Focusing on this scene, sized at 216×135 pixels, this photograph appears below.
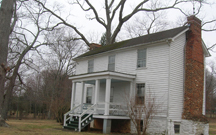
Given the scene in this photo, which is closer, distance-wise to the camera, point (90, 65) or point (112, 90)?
point (112, 90)

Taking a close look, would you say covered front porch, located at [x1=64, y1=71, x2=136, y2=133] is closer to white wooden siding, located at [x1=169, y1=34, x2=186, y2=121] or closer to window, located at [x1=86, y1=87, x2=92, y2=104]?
window, located at [x1=86, y1=87, x2=92, y2=104]

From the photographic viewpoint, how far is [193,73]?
14.8 meters

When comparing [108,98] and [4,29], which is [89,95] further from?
[4,29]

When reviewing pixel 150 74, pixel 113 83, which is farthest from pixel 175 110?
pixel 113 83

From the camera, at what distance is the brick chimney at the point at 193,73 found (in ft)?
46.9

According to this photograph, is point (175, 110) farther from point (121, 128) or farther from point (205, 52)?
point (205, 52)

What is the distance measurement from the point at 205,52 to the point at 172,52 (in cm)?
435

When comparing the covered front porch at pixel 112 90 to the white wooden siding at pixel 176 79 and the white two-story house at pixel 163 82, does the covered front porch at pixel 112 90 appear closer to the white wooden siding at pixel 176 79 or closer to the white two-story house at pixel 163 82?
the white two-story house at pixel 163 82

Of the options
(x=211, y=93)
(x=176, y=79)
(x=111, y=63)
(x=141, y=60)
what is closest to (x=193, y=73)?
(x=176, y=79)

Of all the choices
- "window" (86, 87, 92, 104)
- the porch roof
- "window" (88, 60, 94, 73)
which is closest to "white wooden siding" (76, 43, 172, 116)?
the porch roof

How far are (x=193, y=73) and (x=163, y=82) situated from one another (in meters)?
2.42

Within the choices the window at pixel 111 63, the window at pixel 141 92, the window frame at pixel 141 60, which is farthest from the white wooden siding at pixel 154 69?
the window at pixel 111 63

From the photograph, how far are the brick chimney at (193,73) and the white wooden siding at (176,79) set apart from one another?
37cm

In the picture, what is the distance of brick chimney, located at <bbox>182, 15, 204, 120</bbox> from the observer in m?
14.3
